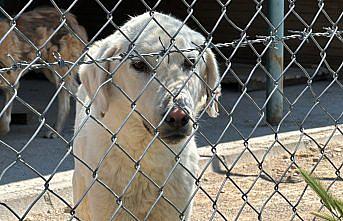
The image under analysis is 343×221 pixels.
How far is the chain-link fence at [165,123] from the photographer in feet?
9.32

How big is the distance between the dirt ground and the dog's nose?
1692 millimetres

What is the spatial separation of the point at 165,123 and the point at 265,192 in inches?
120

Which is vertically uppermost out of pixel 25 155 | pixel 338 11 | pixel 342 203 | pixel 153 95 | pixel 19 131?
pixel 338 11

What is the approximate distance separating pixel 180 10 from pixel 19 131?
6.41m

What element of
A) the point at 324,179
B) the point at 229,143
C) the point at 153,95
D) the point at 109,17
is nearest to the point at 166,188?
the point at 153,95

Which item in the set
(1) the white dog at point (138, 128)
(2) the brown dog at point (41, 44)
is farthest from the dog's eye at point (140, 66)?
(2) the brown dog at point (41, 44)

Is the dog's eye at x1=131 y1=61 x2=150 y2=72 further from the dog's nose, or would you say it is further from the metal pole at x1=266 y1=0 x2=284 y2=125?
the metal pole at x1=266 y1=0 x2=284 y2=125

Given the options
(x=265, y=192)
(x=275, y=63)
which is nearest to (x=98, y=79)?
(x=265, y=192)

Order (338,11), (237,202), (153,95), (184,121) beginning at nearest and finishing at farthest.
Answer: (184,121), (153,95), (237,202), (338,11)

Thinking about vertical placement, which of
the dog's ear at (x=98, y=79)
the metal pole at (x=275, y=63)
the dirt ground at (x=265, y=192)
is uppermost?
the metal pole at (x=275, y=63)

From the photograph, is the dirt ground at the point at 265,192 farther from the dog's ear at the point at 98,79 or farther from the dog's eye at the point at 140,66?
the dog's eye at the point at 140,66

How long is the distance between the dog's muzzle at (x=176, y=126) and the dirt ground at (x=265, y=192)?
158 cm

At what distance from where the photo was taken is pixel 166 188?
11.7 feet

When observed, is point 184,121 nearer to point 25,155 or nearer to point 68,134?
point 25,155
